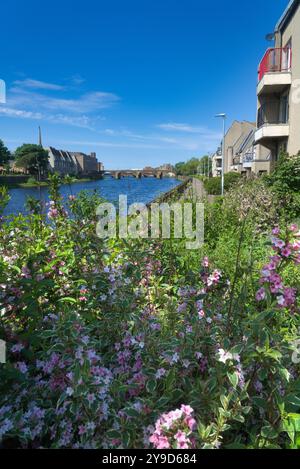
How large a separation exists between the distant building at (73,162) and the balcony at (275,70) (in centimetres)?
6416

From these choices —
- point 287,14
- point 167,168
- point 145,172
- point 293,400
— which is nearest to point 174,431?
point 293,400

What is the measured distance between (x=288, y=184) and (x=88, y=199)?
7.82 m

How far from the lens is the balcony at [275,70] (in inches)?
668

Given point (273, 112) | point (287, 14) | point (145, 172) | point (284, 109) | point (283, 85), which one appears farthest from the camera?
point (145, 172)

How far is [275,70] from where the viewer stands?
58.3 feet

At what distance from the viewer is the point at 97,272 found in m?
2.68

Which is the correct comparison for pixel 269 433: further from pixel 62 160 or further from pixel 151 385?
pixel 62 160

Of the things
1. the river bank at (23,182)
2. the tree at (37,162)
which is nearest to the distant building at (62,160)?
the river bank at (23,182)

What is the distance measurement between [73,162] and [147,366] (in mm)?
103411

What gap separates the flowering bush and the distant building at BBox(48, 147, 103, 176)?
3095 inches

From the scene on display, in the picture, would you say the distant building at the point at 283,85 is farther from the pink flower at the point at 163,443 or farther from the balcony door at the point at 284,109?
Answer: the pink flower at the point at 163,443

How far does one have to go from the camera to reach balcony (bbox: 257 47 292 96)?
1697 cm
